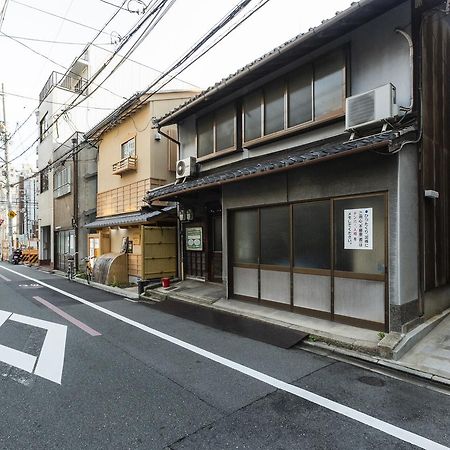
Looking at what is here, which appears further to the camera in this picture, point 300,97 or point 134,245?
point 134,245

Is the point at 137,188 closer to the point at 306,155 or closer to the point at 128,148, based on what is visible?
the point at 128,148

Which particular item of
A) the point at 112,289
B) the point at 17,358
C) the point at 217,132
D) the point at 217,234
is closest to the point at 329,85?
the point at 217,132

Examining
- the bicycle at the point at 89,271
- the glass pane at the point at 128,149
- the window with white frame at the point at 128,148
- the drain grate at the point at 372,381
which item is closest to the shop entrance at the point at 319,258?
the drain grate at the point at 372,381

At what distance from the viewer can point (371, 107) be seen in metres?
6.33

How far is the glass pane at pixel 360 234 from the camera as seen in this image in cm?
629

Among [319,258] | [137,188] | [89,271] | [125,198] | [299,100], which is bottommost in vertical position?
[89,271]

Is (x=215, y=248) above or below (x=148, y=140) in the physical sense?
below

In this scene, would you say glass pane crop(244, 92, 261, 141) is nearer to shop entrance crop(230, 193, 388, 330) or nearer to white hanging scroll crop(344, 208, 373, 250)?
shop entrance crop(230, 193, 388, 330)

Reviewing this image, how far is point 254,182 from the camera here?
28.9 feet

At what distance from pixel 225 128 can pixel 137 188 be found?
637 cm

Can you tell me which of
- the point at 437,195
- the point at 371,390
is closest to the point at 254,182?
the point at 437,195

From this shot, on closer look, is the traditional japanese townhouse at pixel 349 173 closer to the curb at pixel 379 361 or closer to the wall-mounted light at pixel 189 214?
the curb at pixel 379 361

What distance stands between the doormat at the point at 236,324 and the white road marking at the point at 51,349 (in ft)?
9.41

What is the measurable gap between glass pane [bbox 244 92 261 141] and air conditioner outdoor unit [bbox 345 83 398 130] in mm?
3048
